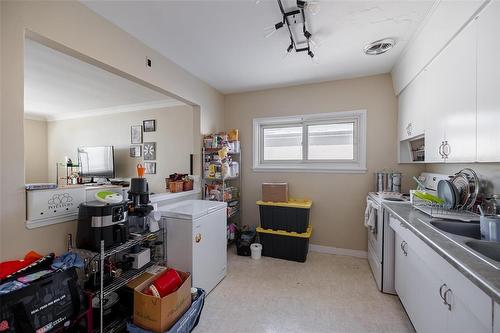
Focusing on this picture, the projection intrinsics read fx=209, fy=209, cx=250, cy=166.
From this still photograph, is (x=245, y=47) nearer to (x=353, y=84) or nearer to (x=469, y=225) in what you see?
(x=353, y=84)

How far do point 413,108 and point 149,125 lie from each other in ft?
13.7

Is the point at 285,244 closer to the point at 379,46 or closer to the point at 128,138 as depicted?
the point at 379,46

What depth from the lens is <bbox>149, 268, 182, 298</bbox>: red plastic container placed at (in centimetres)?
156

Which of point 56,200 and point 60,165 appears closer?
point 56,200

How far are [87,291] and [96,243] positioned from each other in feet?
1.08

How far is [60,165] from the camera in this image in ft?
16.6

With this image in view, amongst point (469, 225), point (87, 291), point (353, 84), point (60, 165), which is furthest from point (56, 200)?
point (60, 165)

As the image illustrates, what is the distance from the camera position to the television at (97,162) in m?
4.25

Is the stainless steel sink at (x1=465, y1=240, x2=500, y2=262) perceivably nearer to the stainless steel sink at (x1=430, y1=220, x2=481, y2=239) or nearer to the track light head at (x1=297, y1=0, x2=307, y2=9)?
the stainless steel sink at (x1=430, y1=220, x2=481, y2=239)

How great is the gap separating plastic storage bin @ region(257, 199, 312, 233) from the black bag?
2094 millimetres

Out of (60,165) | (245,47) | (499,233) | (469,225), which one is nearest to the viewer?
(499,233)

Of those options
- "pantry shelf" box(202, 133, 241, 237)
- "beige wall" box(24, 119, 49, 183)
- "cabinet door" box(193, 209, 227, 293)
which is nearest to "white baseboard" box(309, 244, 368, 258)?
"pantry shelf" box(202, 133, 241, 237)

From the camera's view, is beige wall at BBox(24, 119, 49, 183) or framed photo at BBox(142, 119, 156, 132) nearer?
framed photo at BBox(142, 119, 156, 132)

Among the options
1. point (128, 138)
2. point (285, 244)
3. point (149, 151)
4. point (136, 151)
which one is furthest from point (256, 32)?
point (128, 138)
